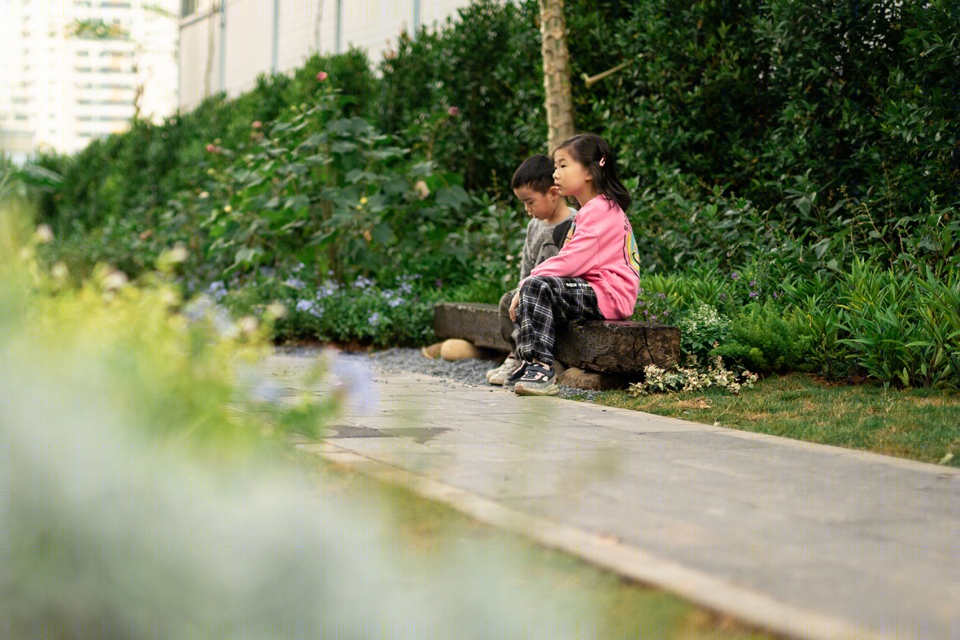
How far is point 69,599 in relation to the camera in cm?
168

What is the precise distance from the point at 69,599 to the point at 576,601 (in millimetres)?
765

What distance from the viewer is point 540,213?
7.03 metres

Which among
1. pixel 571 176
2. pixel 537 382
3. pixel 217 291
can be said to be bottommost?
pixel 537 382

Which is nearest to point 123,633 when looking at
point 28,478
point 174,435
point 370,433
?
point 28,478

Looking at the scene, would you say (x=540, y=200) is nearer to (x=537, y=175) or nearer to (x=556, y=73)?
(x=537, y=175)

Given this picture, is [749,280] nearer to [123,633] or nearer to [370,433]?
[370,433]

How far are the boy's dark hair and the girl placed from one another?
0.54 metres

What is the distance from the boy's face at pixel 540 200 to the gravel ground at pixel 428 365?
1.09m

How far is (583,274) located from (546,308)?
0.30 m

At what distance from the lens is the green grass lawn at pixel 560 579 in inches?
68.5

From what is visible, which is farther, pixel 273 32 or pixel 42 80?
pixel 273 32

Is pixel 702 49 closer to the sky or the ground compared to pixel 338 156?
closer to the sky

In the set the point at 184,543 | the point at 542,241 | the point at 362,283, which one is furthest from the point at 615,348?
the point at 184,543

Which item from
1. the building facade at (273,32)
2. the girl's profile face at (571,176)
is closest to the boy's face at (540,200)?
the girl's profile face at (571,176)
